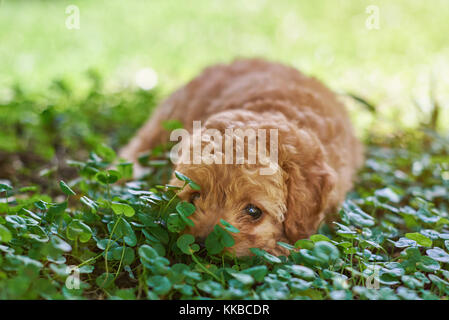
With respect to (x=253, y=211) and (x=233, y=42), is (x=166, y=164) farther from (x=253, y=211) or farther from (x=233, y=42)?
(x=233, y=42)

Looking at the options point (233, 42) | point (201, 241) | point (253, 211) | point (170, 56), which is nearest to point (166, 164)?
point (253, 211)

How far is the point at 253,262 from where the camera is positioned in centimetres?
250

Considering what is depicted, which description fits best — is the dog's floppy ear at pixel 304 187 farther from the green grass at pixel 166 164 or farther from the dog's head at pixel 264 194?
the green grass at pixel 166 164

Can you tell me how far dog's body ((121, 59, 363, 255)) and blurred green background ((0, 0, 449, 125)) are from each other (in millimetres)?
2889

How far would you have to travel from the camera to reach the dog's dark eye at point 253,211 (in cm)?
274

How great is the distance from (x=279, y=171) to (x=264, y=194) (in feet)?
0.57

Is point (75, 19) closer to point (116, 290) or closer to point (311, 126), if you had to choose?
point (311, 126)

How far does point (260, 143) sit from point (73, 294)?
52.1 inches

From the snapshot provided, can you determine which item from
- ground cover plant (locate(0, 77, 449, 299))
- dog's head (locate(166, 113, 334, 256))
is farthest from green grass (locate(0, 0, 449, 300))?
dog's head (locate(166, 113, 334, 256))

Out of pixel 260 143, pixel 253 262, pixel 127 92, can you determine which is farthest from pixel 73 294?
pixel 127 92

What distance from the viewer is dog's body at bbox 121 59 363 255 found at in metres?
2.69

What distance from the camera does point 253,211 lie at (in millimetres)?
2756

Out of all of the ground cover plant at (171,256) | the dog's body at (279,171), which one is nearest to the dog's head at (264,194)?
the dog's body at (279,171)

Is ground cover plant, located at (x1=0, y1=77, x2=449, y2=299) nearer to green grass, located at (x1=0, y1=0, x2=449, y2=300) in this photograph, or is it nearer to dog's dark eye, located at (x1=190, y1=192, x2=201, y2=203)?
green grass, located at (x1=0, y1=0, x2=449, y2=300)
